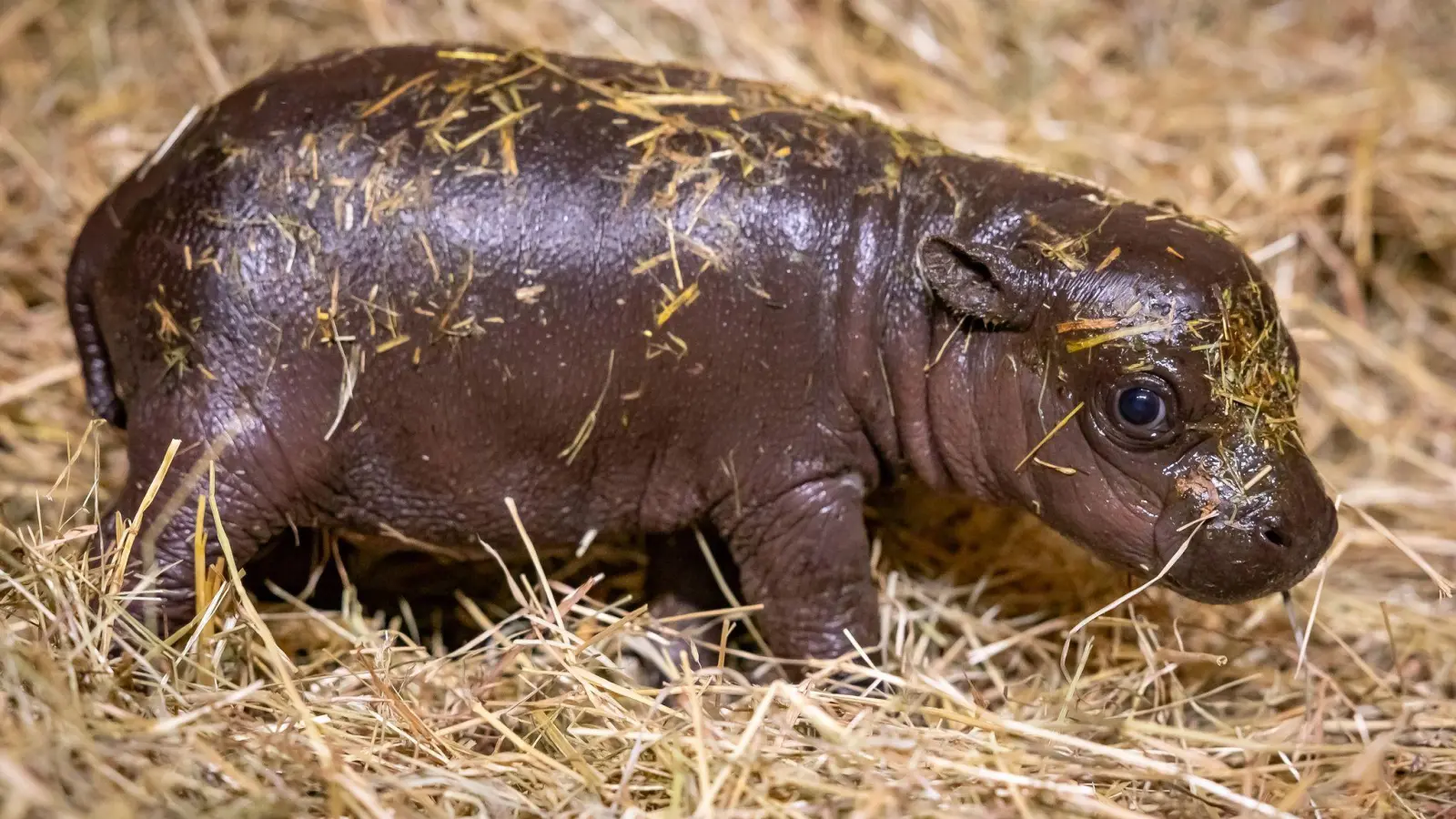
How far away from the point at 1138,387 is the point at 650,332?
105 centimetres

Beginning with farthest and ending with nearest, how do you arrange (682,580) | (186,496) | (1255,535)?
(682,580), (186,496), (1255,535)

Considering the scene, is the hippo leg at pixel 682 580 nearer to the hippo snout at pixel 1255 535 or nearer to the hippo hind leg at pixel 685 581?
the hippo hind leg at pixel 685 581

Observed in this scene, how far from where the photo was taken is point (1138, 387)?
2.33m

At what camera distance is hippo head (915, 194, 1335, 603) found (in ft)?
7.63

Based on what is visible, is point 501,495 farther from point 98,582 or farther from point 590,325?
point 98,582

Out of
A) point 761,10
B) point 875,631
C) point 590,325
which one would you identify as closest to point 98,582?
point 590,325

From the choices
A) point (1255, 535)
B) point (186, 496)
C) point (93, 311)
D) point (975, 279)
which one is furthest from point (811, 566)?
point (93, 311)

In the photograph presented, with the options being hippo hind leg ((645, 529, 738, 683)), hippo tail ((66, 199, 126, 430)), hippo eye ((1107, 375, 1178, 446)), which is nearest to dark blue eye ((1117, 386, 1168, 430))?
hippo eye ((1107, 375, 1178, 446))

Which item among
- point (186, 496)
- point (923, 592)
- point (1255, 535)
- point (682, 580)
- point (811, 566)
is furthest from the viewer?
point (923, 592)

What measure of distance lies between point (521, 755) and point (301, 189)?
130 cm

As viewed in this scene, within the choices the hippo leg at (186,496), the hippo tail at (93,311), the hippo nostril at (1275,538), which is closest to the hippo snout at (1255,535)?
the hippo nostril at (1275,538)

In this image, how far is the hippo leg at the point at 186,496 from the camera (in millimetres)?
2441

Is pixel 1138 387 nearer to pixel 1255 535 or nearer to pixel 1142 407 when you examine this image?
pixel 1142 407

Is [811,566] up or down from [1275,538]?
down
